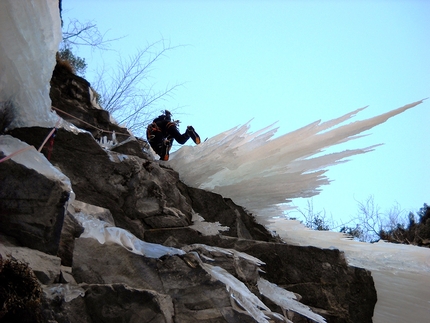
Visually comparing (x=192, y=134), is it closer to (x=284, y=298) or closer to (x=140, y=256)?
(x=284, y=298)

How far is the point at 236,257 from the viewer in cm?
312

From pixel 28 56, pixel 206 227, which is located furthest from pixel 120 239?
pixel 28 56

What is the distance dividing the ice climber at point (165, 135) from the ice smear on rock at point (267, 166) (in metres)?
1.03

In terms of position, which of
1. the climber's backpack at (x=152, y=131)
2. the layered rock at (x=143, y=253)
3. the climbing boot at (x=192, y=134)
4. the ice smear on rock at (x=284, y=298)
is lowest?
the ice smear on rock at (x=284, y=298)

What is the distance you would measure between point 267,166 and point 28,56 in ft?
8.20

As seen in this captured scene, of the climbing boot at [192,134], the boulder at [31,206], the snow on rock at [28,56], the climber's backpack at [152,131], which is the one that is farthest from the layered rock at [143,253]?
the climber's backpack at [152,131]

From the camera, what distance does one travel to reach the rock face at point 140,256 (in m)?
2.30

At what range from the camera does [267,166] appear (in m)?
4.41

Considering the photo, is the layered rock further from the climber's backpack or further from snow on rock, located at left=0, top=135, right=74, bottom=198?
the climber's backpack

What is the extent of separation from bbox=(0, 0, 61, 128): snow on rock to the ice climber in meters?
2.22

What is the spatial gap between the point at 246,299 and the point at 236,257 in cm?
50

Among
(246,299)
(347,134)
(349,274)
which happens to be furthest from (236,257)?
(347,134)

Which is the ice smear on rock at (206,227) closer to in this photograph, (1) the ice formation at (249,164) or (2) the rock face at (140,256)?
(2) the rock face at (140,256)

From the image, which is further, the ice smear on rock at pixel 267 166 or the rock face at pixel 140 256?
the ice smear on rock at pixel 267 166
